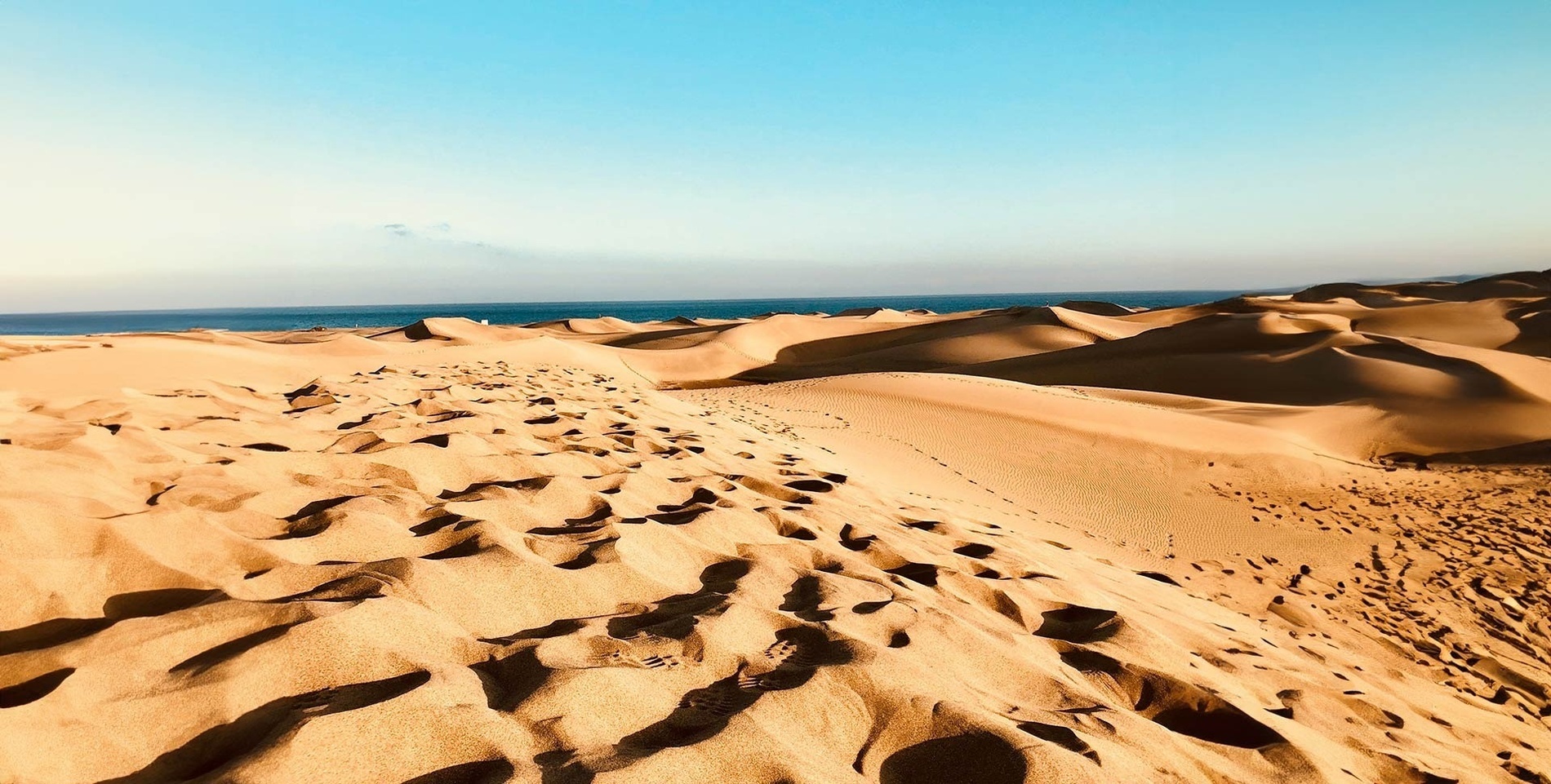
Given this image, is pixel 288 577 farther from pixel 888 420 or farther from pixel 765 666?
pixel 888 420

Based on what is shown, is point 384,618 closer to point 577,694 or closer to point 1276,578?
point 577,694

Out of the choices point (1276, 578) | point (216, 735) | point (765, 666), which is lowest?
point (1276, 578)

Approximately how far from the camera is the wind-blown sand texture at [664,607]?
6.06 ft

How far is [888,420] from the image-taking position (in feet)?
36.9

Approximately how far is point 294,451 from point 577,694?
2.66 meters

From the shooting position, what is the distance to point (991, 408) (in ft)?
38.6

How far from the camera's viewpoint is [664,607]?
2.77m

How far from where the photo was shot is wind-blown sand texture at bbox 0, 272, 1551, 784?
6.06ft

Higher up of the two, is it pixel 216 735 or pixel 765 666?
pixel 216 735

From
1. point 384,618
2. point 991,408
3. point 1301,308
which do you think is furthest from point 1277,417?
point 1301,308

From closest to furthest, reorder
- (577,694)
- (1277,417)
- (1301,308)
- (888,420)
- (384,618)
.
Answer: (577,694) → (384,618) → (888,420) → (1277,417) → (1301,308)

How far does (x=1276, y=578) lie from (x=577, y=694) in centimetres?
612

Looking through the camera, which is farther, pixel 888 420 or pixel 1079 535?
pixel 888 420

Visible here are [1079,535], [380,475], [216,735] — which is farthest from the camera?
[1079,535]
